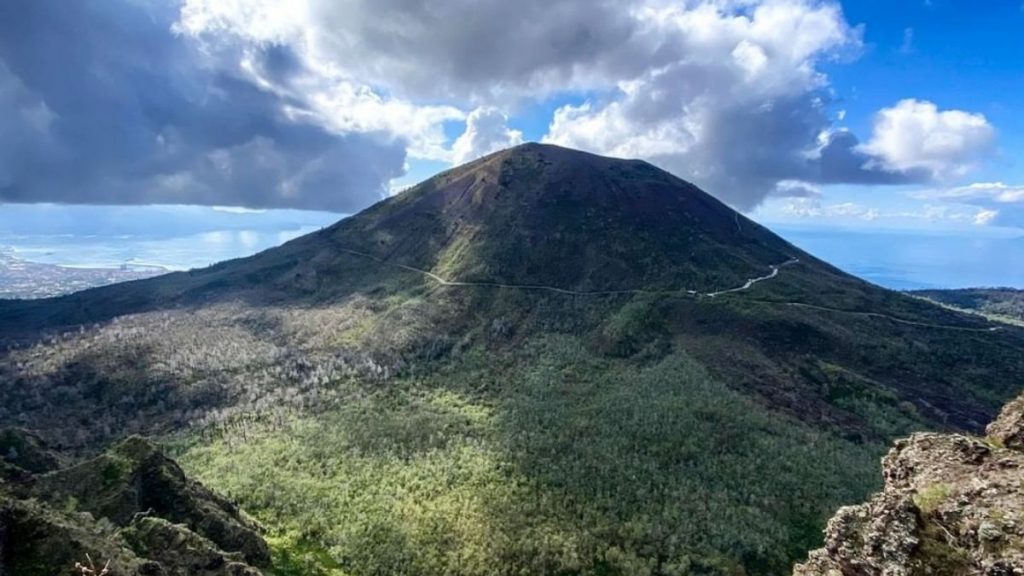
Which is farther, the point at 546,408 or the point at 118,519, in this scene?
the point at 546,408

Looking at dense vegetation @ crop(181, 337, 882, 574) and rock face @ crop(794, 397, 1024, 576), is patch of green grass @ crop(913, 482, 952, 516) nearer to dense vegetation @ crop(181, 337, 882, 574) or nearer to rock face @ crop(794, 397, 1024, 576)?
rock face @ crop(794, 397, 1024, 576)

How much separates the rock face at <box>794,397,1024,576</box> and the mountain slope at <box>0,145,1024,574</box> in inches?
2065

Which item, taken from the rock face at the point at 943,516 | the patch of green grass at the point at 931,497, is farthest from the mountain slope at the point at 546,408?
the patch of green grass at the point at 931,497

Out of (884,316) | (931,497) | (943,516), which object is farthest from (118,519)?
(884,316)

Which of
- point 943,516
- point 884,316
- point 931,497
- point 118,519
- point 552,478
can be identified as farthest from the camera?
point 884,316

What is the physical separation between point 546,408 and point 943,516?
9971cm

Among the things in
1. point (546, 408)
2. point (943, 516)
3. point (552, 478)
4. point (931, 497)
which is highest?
point (931, 497)

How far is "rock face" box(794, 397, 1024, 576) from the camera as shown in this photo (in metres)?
20.7

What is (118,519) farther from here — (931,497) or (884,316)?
(884,316)

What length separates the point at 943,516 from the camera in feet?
75.5

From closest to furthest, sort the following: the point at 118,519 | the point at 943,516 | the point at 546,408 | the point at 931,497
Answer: the point at 943,516
the point at 931,497
the point at 118,519
the point at 546,408

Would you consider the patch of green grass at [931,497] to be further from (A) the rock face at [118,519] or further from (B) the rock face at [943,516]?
(A) the rock face at [118,519]

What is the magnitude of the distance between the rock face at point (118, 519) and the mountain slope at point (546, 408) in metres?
18.7

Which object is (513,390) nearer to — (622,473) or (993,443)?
(622,473)
